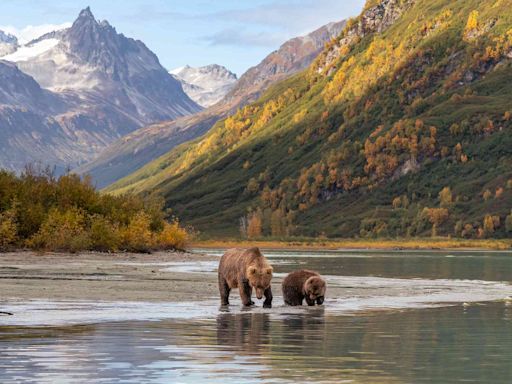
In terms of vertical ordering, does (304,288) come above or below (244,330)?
above

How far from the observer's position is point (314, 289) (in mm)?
45125

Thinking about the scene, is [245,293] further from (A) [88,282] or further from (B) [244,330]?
(A) [88,282]

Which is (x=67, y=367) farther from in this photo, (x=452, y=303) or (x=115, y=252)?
(x=115, y=252)

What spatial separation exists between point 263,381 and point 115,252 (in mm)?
86312

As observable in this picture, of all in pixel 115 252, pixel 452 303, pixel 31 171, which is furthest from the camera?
pixel 31 171

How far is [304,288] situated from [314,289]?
1.65 feet

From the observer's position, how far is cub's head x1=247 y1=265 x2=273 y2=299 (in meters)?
41.3

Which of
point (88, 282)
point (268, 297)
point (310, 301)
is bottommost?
point (310, 301)

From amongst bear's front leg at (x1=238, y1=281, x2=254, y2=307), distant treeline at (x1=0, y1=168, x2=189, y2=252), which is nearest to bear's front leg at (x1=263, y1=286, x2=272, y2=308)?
bear's front leg at (x1=238, y1=281, x2=254, y2=307)

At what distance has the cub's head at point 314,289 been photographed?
45.1m

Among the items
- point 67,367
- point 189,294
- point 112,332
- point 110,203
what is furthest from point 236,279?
point 110,203

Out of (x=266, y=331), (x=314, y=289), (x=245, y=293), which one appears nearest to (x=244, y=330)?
(x=266, y=331)

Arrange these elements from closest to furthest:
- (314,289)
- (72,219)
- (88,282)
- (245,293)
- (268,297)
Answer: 1. (268,297)
2. (245,293)
3. (314,289)
4. (88,282)
5. (72,219)

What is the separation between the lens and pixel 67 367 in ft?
79.1
